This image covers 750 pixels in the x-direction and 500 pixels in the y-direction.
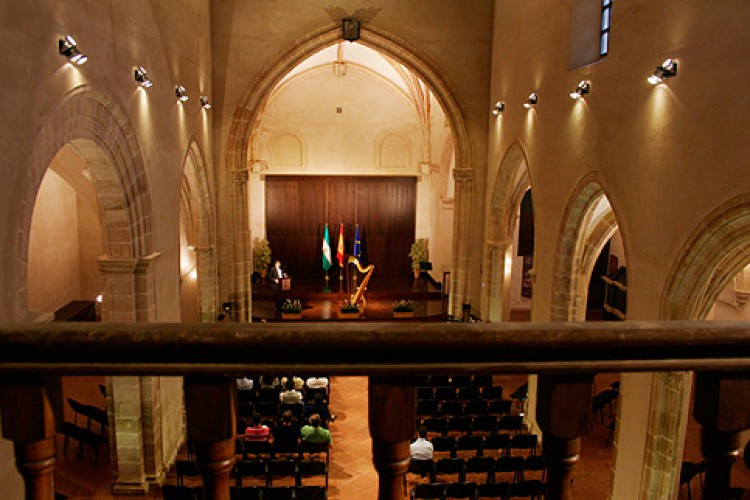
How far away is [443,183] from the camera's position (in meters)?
22.7

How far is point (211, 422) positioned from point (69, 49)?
6.33 metres

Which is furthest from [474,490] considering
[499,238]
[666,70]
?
[499,238]

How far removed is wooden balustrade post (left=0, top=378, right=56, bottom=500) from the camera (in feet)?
4.02

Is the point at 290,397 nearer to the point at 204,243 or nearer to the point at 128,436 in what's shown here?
the point at 128,436

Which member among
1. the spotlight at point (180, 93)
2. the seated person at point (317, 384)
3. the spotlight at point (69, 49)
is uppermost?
the spotlight at point (180, 93)

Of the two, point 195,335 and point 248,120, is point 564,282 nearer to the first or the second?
point 248,120

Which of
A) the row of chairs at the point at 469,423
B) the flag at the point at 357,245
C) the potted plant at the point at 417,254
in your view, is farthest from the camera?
the potted plant at the point at 417,254

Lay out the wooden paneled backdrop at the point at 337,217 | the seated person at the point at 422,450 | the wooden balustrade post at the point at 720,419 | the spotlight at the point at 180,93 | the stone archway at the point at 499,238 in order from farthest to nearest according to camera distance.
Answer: the wooden paneled backdrop at the point at 337,217, the stone archway at the point at 499,238, the spotlight at the point at 180,93, the seated person at the point at 422,450, the wooden balustrade post at the point at 720,419

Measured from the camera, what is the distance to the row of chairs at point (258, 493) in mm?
7312

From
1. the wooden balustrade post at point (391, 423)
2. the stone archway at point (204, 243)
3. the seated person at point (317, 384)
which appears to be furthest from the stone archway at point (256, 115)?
the wooden balustrade post at point (391, 423)

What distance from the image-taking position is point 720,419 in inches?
52.4

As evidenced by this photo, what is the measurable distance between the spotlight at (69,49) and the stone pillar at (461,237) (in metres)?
11.1

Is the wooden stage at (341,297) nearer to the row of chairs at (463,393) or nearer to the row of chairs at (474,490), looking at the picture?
the row of chairs at (463,393)

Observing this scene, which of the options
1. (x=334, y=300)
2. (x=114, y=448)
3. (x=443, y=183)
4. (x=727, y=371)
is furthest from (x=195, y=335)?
(x=443, y=183)
